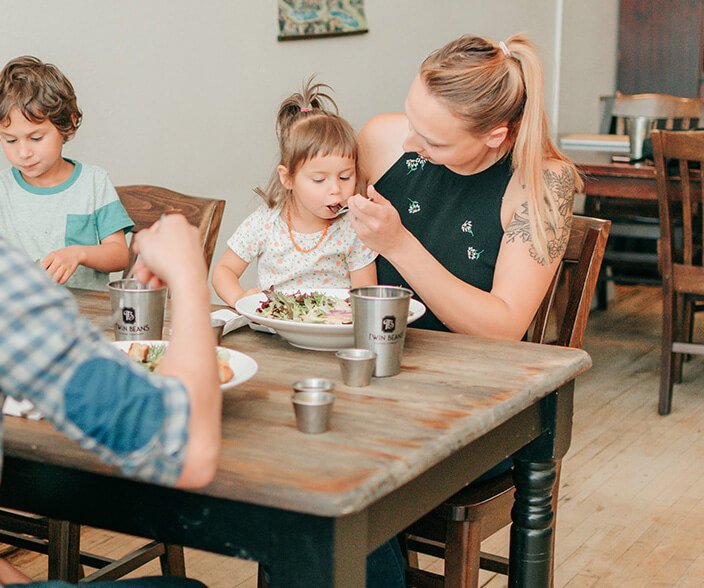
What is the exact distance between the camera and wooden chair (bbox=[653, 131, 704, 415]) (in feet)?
10.9

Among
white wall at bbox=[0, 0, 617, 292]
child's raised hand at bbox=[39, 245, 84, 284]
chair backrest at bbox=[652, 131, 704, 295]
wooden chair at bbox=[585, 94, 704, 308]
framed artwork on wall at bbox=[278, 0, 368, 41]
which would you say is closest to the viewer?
child's raised hand at bbox=[39, 245, 84, 284]

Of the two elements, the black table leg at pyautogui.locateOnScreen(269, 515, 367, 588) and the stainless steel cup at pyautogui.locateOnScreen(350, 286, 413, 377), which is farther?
the stainless steel cup at pyautogui.locateOnScreen(350, 286, 413, 377)

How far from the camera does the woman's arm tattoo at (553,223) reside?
1.87m

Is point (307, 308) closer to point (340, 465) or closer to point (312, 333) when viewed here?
point (312, 333)

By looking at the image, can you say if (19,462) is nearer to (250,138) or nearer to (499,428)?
(499,428)

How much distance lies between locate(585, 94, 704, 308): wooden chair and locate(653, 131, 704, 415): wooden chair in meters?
0.72

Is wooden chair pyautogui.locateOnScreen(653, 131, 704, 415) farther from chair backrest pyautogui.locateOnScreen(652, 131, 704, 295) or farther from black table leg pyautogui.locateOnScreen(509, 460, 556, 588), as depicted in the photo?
black table leg pyautogui.locateOnScreen(509, 460, 556, 588)

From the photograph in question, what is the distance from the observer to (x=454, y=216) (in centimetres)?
201

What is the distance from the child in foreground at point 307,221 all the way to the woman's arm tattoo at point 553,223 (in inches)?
13.0

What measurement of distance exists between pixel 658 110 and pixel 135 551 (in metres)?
3.51

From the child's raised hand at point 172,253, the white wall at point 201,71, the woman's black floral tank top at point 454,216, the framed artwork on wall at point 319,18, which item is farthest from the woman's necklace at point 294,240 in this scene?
the framed artwork on wall at point 319,18

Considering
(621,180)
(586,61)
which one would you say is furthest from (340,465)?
(586,61)

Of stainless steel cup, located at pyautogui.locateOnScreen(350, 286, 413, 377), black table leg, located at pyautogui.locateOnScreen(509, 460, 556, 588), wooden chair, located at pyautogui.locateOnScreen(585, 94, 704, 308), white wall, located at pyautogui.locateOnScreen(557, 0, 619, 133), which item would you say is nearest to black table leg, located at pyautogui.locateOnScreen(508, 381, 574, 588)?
black table leg, located at pyautogui.locateOnScreen(509, 460, 556, 588)

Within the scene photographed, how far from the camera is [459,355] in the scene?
5.04 ft
